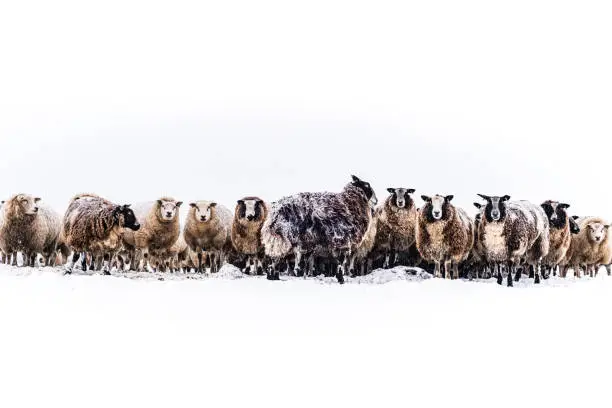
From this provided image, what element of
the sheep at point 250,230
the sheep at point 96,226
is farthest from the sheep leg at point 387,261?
the sheep at point 96,226

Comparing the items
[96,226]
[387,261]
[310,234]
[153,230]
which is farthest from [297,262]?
[96,226]

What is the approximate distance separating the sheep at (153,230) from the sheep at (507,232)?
319cm

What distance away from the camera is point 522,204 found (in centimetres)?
862

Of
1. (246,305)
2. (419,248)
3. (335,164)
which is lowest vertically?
(246,305)

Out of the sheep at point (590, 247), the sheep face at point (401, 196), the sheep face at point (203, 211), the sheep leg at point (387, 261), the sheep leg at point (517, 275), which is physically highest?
the sheep face at point (401, 196)

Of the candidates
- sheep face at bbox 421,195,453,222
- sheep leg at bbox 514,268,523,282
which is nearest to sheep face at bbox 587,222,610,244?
sheep leg at bbox 514,268,523,282

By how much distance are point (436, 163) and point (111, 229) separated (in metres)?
3.41

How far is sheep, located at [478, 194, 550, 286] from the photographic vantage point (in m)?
8.42

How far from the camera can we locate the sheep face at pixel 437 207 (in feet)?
27.5

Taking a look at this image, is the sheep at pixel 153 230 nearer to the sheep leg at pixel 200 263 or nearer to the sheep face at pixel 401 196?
the sheep leg at pixel 200 263

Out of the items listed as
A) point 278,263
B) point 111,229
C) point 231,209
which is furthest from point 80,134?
point 278,263

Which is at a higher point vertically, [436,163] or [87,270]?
[436,163]

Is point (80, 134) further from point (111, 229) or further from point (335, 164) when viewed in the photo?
point (335, 164)

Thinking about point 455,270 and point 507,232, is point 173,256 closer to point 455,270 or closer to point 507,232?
point 455,270
